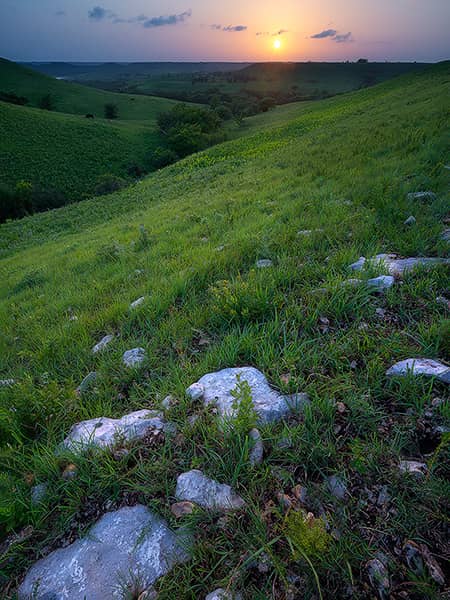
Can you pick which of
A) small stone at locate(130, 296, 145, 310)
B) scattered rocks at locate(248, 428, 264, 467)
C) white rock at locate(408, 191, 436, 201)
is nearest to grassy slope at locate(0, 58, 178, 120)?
white rock at locate(408, 191, 436, 201)

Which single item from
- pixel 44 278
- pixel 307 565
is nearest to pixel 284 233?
pixel 307 565

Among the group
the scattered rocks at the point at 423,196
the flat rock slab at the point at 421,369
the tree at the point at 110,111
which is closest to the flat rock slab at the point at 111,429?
the flat rock slab at the point at 421,369

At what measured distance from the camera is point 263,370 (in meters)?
2.82

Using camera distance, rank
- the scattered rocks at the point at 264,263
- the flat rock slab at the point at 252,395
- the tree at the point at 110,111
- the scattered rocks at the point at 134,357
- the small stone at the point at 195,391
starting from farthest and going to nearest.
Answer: the tree at the point at 110,111, the scattered rocks at the point at 264,263, the scattered rocks at the point at 134,357, the small stone at the point at 195,391, the flat rock slab at the point at 252,395

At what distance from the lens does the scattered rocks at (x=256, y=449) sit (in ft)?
6.78

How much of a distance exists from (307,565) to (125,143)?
229 ft

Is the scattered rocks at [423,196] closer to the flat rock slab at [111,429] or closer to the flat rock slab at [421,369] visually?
the flat rock slab at [421,369]

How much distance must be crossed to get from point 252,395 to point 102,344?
2164 mm

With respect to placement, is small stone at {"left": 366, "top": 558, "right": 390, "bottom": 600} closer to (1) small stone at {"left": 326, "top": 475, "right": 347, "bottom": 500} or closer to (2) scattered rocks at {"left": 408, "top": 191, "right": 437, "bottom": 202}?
(1) small stone at {"left": 326, "top": 475, "right": 347, "bottom": 500}

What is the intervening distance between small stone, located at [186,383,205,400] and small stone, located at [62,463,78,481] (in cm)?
96

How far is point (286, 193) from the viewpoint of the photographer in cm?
844

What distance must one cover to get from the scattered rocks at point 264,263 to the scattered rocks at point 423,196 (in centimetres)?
319

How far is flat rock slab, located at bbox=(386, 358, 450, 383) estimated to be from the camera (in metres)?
2.36

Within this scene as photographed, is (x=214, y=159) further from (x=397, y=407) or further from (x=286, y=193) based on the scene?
(x=397, y=407)
